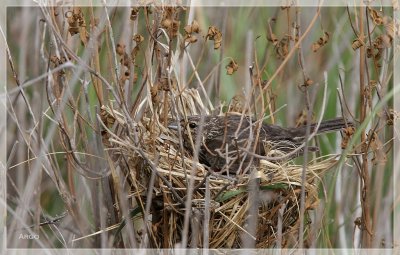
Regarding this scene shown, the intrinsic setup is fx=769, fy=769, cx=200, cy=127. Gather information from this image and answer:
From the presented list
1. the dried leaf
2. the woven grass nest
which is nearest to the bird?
the woven grass nest

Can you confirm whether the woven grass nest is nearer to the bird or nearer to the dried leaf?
the bird

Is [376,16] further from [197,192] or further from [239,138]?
[197,192]

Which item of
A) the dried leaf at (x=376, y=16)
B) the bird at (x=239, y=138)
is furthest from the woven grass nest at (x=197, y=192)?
the dried leaf at (x=376, y=16)

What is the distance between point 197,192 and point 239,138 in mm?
530

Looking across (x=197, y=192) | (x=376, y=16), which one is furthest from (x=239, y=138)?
(x=376, y=16)

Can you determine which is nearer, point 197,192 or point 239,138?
point 197,192

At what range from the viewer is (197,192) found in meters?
3.38

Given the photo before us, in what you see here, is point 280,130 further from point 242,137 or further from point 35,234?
point 35,234

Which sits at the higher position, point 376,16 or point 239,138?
point 376,16

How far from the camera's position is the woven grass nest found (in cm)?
333

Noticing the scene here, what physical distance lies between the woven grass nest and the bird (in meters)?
0.08

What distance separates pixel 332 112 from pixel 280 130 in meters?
0.90

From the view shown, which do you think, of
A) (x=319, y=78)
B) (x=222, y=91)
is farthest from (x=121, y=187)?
(x=319, y=78)

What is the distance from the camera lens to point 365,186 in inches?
142
